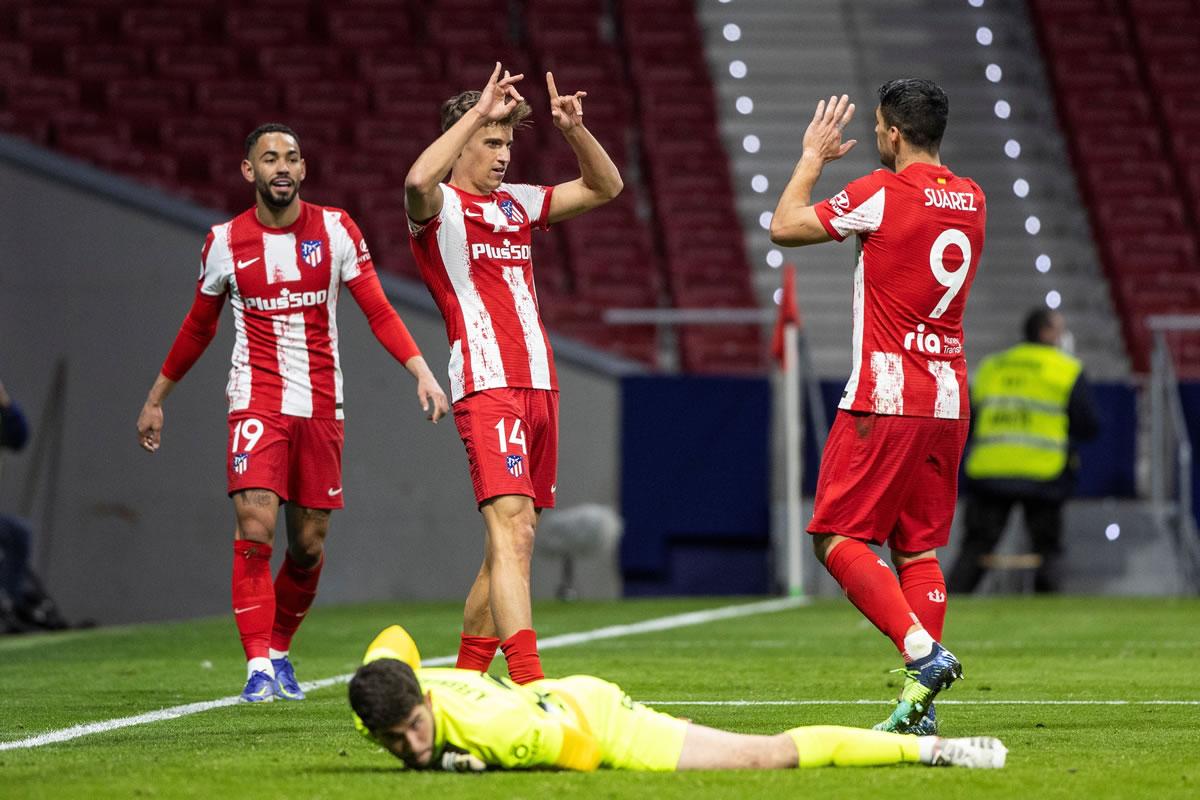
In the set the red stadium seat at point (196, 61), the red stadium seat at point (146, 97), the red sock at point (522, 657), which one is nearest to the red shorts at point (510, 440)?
the red sock at point (522, 657)

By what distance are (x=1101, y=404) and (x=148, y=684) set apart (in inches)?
341

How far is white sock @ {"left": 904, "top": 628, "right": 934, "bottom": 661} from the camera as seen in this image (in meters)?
5.42

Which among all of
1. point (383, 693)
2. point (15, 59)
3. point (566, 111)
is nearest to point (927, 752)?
Answer: point (383, 693)

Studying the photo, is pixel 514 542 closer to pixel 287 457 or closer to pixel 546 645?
pixel 287 457

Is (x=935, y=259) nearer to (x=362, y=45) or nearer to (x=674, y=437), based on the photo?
(x=674, y=437)

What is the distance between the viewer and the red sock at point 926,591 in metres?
5.85

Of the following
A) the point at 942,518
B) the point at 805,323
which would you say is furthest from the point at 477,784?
the point at 805,323

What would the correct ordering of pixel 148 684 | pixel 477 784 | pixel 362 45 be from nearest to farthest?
pixel 477 784
pixel 148 684
pixel 362 45

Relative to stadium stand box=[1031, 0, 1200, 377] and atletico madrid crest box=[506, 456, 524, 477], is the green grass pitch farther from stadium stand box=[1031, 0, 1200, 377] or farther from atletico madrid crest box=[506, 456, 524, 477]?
stadium stand box=[1031, 0, 1200, 377]

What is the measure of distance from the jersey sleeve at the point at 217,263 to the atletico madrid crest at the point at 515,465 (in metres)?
1.74

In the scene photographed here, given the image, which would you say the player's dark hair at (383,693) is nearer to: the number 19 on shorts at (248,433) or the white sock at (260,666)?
the white sock at (260,666)

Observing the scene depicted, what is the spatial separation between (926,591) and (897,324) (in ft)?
2.64

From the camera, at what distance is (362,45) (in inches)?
752

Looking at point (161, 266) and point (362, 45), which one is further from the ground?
point (362, 45)
